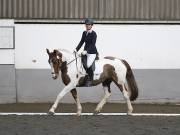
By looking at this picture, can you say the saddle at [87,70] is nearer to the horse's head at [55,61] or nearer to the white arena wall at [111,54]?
the horse's head at [55,61]

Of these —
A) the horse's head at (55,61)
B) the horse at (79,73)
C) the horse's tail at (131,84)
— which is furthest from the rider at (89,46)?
the horse's tail at (131,84)

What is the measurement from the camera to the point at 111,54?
18766 millimetres

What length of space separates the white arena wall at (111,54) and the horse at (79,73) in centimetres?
303

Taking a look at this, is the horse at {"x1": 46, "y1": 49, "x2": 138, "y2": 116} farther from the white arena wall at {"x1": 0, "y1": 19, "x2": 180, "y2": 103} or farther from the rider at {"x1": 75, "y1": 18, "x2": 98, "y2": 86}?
the white arena wall at {"x1": 0, "y1": 19, "x2": 180, "y2": 103}

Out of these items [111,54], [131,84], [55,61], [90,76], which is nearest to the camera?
[55,61]

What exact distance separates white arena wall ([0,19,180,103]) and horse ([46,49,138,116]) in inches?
119

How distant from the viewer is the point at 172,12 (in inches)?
746

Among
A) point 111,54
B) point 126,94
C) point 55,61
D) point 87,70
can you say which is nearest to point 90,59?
point 87,70

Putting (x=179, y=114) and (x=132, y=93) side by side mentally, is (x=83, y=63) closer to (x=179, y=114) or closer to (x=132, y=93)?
(x=132, y=93)

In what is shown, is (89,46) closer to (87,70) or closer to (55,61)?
(87,70)

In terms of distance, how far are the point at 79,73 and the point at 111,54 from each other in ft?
13.6

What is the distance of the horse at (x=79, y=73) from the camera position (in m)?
14.4

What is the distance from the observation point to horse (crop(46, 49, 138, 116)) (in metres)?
14.4

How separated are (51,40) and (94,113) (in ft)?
13.0
